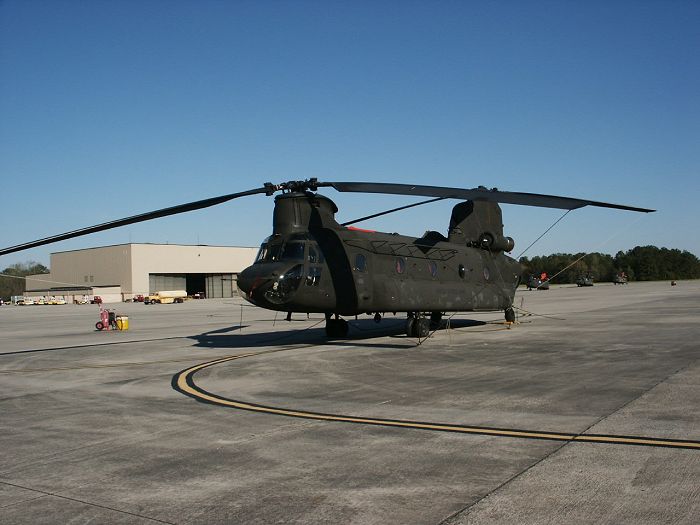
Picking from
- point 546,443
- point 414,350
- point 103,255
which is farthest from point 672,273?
point 546,443

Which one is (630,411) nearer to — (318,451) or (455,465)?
(455,465)

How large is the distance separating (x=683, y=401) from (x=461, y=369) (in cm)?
501

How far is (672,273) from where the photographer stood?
132750 mm

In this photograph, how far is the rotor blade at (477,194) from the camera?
15.0 m

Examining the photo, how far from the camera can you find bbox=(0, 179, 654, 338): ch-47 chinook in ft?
51.6

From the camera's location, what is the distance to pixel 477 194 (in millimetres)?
14984

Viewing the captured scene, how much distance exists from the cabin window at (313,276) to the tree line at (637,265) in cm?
11192

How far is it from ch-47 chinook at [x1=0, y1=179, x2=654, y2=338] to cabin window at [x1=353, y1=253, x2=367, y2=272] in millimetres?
36

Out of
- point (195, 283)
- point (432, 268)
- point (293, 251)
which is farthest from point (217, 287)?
point (293, 251)

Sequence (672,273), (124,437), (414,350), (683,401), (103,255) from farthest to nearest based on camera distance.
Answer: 1. (672,273)
2. (103,255)
3. (414,350)
4. (683,401)
5. (124,437)

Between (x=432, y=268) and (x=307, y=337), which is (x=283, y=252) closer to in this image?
(x=307, y=337)

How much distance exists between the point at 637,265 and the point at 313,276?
132970 millimetres

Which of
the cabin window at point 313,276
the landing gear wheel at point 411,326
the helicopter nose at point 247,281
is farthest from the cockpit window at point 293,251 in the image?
the landing gear wheel at point 411,326

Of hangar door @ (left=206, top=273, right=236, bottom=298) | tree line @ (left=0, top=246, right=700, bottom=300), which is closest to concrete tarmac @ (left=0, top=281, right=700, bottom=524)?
hangar door @ (left=206, top=273, right=236, bottom=298)
